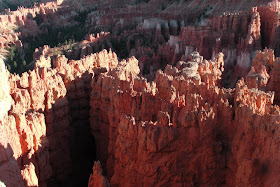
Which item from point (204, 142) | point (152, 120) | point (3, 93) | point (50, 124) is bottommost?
point (50, 124)

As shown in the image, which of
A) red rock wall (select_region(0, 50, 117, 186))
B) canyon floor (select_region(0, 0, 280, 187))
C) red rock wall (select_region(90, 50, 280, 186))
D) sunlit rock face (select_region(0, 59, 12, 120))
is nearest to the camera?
red rock wall (select_region(90, 50, 280, 186))

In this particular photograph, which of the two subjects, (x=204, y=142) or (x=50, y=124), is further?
(x=50, y=124)

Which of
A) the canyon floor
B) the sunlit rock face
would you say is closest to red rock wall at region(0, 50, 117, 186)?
the canyon floor

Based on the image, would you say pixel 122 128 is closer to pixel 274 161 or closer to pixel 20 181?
pixel 20 181

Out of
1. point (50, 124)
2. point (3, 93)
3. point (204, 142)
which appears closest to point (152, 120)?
point (204, 142)

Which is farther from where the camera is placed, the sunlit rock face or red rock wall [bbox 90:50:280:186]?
the sunlit rock face

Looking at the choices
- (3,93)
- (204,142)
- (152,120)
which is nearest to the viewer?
(204,142)

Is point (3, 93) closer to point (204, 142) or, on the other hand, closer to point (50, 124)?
point (50, 124)

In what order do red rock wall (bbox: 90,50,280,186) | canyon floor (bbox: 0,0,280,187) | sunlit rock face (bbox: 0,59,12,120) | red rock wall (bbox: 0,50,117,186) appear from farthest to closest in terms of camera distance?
1. red rock wall (bbox: 0,50,117,186)
2. sunlit rock face (bbox: 0,59,12,120)
3. canyon floor (bbox: 0,0,280,187)
4. red rock wall (bbox: 90,50,280,186)

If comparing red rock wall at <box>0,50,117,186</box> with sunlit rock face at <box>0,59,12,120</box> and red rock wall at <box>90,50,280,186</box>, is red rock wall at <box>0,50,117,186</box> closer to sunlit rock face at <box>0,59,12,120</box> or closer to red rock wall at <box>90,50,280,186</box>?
sunlit rock face at <box>0,59,12,120</box>

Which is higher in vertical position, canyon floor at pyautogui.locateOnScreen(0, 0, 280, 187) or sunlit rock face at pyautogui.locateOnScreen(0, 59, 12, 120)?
sunlit rock face at pyautogui.locateOnScreen(0, 59, 12, 120)

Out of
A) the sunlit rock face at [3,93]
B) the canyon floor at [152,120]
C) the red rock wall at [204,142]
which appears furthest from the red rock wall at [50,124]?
the red rock wall at [204,142]
